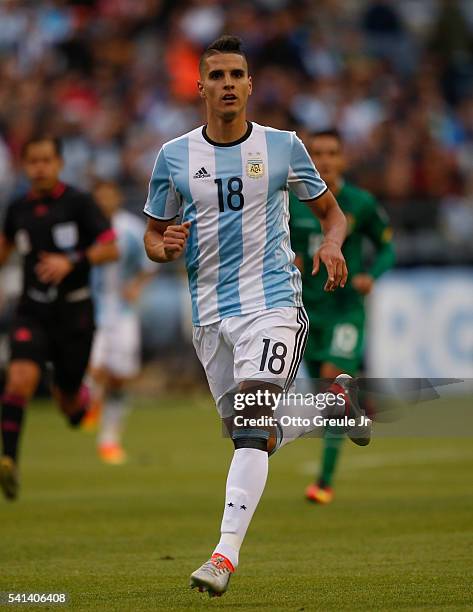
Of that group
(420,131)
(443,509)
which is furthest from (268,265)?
(420,131)

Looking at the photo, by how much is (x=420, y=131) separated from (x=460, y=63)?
329cm

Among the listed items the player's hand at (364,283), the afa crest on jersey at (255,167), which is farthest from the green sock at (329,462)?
the afa crest on jersey at (255,167)

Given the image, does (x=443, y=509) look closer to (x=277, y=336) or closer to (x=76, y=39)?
(x=277, y=336)

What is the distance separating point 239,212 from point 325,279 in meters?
3.85

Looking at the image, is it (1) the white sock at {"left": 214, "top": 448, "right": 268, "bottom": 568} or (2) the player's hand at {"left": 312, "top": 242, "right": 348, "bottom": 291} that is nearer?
(1) the white sock at {"left": 214, "top": 448, "right": 268, "bottom": 568}

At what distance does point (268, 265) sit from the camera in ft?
23.9

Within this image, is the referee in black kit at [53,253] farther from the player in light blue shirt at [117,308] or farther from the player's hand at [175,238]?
the player's hand at [175,238]

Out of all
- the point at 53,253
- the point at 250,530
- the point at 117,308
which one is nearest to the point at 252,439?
the point at 250,530

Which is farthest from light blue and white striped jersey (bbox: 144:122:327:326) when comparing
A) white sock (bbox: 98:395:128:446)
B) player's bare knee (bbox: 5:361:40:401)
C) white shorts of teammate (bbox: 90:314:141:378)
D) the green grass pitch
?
white shorts of teammate (bbox: 90:314:141:378)

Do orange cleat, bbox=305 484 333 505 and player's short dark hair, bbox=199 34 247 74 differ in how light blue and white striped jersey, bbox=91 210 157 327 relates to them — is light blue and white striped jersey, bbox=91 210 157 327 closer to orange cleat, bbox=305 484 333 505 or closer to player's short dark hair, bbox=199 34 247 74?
orange cleat, bbox=305 484 333 505

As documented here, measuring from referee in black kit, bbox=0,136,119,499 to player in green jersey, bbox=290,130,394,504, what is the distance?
4.95 feet

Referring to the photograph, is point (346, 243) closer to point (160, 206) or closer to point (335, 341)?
point (335, 341)

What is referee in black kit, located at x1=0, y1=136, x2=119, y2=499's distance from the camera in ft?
36.5

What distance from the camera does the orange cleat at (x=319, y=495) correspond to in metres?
10.9
